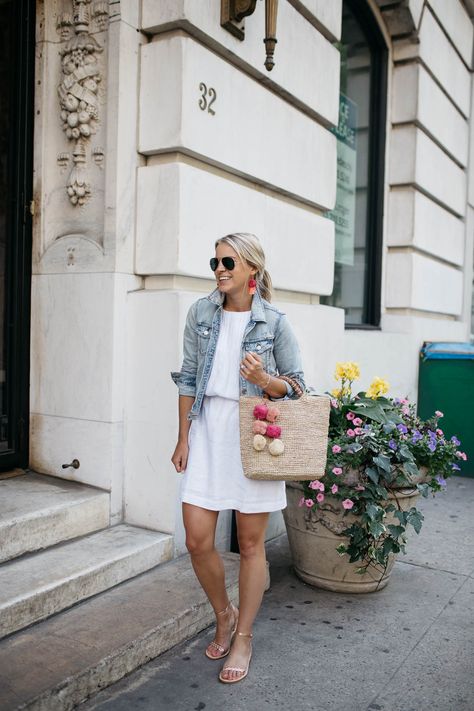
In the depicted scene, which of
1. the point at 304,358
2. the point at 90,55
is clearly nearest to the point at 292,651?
the point at 304,358

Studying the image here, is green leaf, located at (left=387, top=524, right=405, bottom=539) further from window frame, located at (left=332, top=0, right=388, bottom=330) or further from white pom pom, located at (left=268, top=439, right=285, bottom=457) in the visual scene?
window frame, located at (left=332, top=0, right=388, bottom=330)

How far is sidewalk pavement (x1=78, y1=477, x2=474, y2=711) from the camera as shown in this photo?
2.79m

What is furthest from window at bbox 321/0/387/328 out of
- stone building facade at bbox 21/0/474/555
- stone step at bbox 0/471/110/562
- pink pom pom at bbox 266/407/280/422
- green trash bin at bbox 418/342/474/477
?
pink pom pom at bbox 266/407/280/422

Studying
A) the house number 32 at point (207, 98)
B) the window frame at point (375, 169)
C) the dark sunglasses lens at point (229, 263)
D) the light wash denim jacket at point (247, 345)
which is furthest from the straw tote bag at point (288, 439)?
the window frame at point (375, 169)

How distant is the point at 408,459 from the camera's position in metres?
3.80

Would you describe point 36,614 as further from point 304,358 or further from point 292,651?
point 304,358

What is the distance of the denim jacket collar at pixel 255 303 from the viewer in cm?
292

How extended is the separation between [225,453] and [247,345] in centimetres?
47

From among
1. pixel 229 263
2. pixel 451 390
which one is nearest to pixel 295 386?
pixel 229 263

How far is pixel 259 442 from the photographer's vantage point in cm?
275

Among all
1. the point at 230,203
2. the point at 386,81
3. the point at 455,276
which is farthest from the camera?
the point at 455,276

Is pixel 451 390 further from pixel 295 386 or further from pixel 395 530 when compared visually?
pixel 295 386

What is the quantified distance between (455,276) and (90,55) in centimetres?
609

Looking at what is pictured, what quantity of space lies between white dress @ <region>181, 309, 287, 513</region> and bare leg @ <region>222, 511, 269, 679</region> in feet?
0.27
